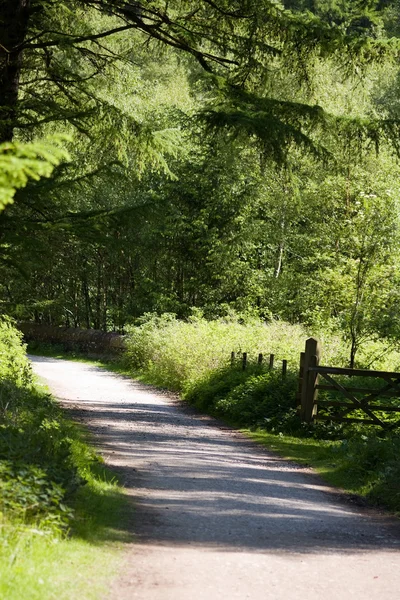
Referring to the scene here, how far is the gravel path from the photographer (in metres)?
6.94

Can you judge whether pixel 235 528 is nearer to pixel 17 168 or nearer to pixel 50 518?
pixel 50 518

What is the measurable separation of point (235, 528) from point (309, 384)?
8.09 m

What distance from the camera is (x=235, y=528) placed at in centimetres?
886

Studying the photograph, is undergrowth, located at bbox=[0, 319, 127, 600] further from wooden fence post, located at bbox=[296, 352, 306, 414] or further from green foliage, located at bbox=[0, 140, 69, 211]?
wooden fence post, located at bbox=[296, 352, 306, 414]

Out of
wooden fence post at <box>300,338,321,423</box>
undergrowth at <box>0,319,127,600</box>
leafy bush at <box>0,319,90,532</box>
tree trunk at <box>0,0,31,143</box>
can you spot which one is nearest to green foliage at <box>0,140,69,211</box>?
undergrowth at <box>0,319,127,600</box>

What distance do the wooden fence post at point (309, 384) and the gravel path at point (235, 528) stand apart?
58.0 inches

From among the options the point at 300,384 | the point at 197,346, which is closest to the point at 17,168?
the point at 300,384

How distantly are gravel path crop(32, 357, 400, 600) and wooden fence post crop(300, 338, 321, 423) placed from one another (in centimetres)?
147

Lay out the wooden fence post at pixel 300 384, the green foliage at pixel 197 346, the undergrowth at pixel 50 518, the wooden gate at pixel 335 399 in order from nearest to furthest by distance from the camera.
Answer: the undergrowth at pixel 50 518 < the wooden gate at pixel 335 399 < the wooden fence post at pixel 300 384 < the green foliage at pixel 197 346

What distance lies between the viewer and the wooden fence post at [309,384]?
16.7 metres

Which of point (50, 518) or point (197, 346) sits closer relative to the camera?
point (50, 518)

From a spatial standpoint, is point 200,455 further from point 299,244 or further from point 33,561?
point 299,244

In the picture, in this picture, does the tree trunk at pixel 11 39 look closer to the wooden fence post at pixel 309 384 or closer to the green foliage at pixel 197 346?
the wooden fence post at pixel 309 384

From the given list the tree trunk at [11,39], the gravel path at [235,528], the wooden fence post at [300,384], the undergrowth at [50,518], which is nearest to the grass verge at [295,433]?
the wooden fence post at [300,384]
